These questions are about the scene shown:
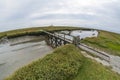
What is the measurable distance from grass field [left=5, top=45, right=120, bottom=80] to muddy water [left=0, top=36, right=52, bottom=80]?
729cm

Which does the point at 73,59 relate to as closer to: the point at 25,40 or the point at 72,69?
the point at 72,69

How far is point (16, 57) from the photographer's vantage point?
97.3 feet

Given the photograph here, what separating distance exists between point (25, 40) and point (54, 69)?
84.6 ft

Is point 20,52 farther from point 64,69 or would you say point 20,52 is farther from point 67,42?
point 64,69

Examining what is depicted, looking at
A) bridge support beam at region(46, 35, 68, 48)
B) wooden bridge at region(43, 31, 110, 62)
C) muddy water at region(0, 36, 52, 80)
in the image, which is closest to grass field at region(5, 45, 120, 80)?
wooden bridge at region(43, 31, 110, 62)

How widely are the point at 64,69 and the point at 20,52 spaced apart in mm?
16986

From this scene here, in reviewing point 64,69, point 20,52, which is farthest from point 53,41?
point 64,69

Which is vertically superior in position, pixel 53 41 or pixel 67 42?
pixel 67 42

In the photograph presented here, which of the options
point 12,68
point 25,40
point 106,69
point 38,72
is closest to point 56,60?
point 38,72

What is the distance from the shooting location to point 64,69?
17.0 meters

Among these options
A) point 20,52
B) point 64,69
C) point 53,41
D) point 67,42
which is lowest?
point 20,52

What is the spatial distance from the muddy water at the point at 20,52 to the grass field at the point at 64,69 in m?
7.29

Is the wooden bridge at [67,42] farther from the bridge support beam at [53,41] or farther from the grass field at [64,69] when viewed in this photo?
the grass field at [64,69]

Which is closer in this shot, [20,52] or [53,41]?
[20,52]
